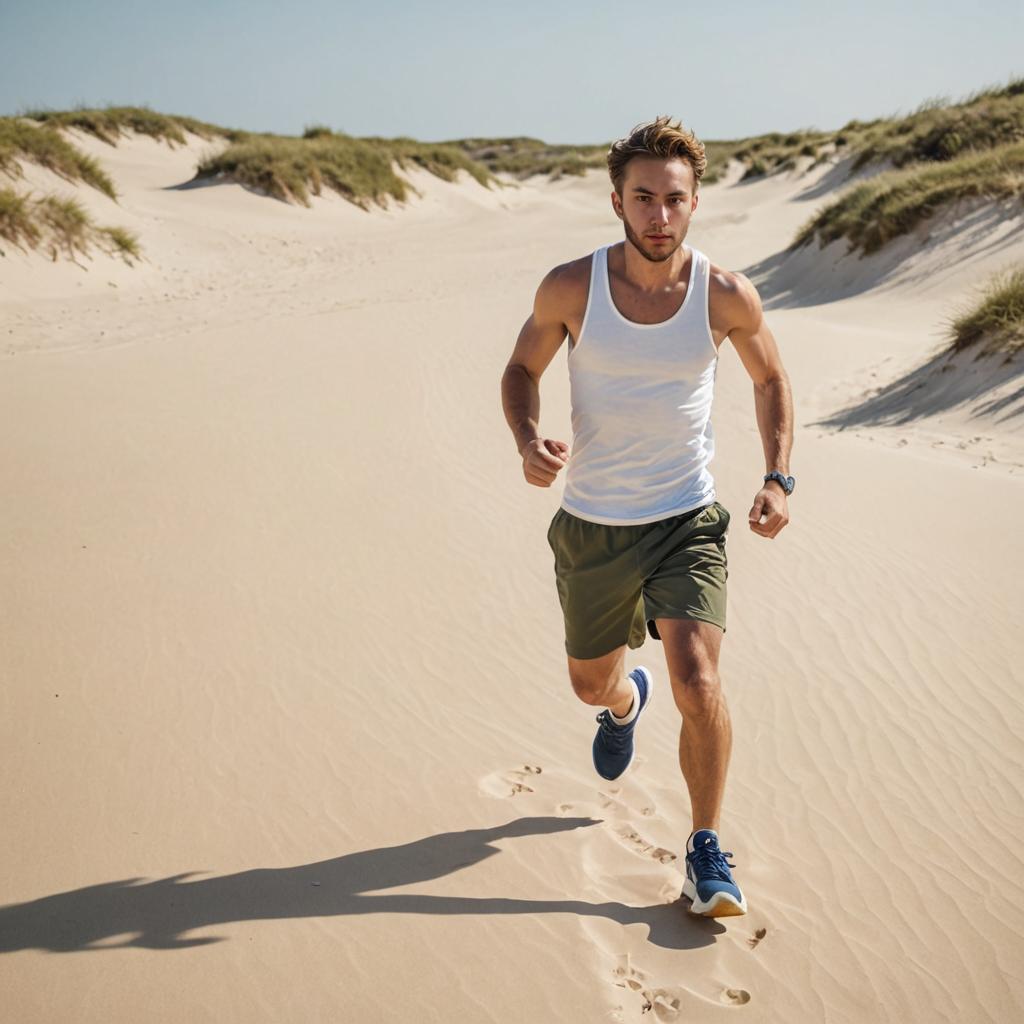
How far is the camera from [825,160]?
35.8 meters

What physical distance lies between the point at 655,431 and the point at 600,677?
0.83 metres

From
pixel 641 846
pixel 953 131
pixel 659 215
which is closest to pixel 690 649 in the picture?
pixel 641 846

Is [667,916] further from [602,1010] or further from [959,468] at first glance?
[959,468]

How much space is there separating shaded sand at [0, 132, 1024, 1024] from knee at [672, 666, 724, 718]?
0.62m

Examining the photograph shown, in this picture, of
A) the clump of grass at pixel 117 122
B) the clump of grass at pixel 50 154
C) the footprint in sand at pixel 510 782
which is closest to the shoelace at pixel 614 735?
the footprint in sand at pixel 510 782

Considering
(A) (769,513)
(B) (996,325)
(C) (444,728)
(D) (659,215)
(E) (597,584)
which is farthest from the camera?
(B) (996,325)

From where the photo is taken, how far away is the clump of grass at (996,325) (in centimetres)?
881

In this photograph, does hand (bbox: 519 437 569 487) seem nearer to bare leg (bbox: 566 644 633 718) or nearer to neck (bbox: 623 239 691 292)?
neck (bbox: 623 239 691 292)

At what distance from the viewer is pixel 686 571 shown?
300cm

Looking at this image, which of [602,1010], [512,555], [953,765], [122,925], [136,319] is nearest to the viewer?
[602,1010]

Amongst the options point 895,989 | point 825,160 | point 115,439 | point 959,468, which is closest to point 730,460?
point 959,468

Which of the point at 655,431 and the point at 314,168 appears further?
the point at 314,168

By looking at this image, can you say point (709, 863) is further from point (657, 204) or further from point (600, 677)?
point (657, 204)

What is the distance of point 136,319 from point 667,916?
1252 cm
